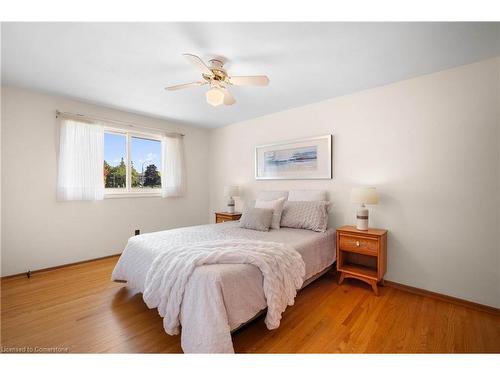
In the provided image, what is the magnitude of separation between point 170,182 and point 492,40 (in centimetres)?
435

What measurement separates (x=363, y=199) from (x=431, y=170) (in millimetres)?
748

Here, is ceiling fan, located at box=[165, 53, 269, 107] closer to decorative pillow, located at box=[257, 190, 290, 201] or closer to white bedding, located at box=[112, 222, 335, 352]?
white bedding, located at box=[112, 222, 335, 352]

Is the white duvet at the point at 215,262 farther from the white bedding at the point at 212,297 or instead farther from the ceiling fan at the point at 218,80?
the ceiling fan at the point at 218,80

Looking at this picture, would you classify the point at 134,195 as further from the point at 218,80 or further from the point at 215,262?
the point at 215,262

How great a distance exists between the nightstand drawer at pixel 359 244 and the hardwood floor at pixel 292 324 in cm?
45

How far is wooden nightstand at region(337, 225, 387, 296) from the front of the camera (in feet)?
7.58

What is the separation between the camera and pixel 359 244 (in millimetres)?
2424

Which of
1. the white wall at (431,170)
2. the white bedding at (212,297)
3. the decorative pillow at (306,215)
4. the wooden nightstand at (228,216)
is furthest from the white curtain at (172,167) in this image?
the white wall at (431,170)

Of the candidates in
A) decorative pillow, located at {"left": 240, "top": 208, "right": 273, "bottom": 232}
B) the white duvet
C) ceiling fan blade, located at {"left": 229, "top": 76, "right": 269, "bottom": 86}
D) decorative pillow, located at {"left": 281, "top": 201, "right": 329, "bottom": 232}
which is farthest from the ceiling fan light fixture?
decorative pillow, located at {"left": 281, "top": 201, "right": 329, "bottom": 232}

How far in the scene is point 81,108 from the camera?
3.15 meters

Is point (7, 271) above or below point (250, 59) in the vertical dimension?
below

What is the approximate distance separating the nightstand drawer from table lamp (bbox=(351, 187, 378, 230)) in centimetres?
16

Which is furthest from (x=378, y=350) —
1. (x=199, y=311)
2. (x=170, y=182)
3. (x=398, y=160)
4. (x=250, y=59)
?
(x=170, y=182)
